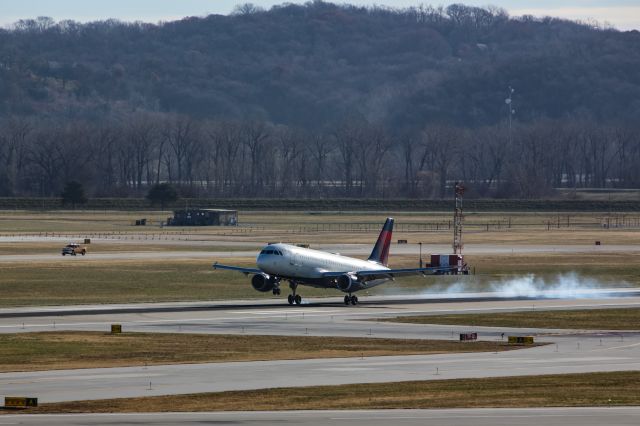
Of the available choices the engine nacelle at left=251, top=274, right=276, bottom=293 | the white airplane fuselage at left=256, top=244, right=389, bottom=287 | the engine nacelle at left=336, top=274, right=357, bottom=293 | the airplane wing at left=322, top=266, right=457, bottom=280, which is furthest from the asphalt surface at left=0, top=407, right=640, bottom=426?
the engine nacelle at left=336, top=274, right=357, bottom=293

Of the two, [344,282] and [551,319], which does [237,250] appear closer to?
[344,282]

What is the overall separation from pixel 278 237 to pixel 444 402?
119254 mm

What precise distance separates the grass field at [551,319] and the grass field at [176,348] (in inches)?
404

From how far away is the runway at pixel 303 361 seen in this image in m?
50.6

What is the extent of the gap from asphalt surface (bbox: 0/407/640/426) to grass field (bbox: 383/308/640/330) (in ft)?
95.6

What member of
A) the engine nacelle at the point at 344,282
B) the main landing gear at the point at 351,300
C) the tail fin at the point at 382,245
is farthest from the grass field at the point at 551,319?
the tail fin at the point at 382,245

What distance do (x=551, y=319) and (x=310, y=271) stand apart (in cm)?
1518

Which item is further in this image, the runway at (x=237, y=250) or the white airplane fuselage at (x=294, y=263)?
the runway at (x=237, y=250)

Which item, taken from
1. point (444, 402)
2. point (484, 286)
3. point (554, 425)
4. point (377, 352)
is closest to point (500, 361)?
point (377, 352)

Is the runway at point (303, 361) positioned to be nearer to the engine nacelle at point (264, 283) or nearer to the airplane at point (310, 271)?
the engine nacelle at point (264, 283)

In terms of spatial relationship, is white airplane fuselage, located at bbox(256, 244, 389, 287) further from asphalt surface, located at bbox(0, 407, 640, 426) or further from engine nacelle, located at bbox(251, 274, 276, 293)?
asphalt surface, located at bbox(0, 407, 640, 426)

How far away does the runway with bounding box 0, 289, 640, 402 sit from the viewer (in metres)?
50.6

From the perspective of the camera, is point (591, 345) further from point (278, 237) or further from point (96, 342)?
point (278, 237)

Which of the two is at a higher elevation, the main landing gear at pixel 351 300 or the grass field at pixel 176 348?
the grass field at pixel 176 348
